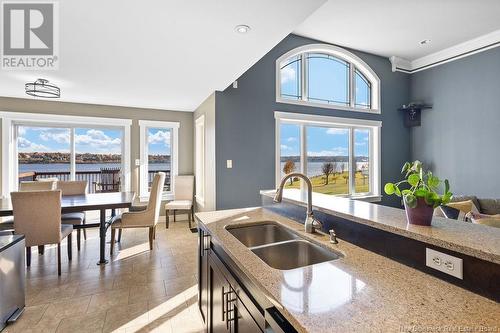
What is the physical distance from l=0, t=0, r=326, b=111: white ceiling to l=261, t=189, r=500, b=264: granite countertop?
1.48m

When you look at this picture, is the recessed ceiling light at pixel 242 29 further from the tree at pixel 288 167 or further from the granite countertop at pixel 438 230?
the tree at pixel 288 167

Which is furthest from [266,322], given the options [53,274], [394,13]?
[394,13]

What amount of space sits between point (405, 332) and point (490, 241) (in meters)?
0.58

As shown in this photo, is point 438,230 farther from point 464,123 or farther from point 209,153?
point 464,123

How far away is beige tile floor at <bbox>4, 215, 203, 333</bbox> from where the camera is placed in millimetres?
2004

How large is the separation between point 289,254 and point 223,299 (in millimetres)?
455

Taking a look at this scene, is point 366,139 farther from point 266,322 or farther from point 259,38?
point 266,322

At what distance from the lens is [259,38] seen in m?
2.27

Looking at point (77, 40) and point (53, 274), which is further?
point (53, 274)

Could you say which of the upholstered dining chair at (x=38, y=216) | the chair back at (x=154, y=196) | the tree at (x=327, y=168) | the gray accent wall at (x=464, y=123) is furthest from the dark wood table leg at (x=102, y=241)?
the gray accent wall at (x=464, y=123)

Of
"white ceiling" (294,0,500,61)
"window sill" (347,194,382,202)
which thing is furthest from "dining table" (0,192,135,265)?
"window sill" (347,194,382,202)

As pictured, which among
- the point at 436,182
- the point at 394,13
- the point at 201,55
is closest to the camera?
the point at 436,182

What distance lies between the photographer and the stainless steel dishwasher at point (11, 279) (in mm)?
1875

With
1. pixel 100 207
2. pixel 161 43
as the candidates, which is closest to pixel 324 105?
pixel 161 43
